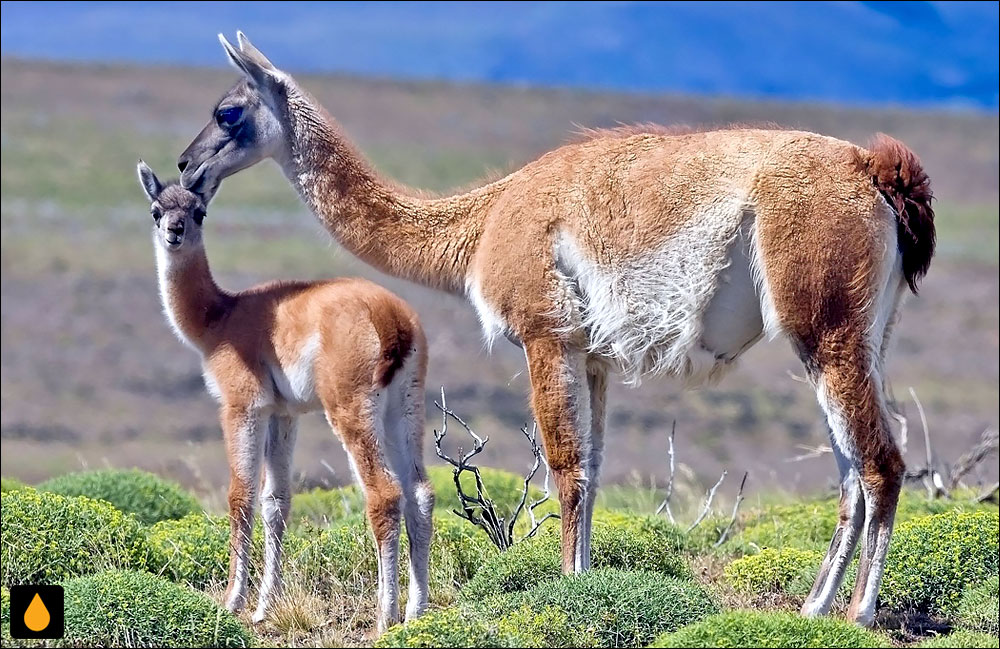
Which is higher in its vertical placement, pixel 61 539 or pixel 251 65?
pixel 251 65

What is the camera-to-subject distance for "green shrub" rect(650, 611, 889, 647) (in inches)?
283

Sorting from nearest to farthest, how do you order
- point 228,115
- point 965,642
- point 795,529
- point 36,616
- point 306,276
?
point 965,642, point 36,616, point 228,115, point 795,529, point 306,276

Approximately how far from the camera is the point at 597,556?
32.3 ft

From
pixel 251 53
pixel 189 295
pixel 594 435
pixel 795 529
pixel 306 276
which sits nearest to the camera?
pixel 594 435

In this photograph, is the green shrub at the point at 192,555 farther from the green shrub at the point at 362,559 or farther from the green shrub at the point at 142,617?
the green shrub at the point at 142,617

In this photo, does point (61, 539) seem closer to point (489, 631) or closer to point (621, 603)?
point (489, 631)

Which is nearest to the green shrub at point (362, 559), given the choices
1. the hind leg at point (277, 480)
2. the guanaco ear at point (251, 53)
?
the hind leg at point (277, 480)

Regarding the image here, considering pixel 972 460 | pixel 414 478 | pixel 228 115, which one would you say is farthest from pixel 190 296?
pixel 972 460

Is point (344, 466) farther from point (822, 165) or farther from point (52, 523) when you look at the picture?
point (822, 165)

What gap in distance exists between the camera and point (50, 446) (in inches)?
1082

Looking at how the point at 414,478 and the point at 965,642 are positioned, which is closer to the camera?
the point at 965,642

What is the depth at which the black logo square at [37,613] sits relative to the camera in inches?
303

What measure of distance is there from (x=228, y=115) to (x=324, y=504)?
5068mm

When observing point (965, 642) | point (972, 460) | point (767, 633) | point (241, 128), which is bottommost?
point (965, 642)
